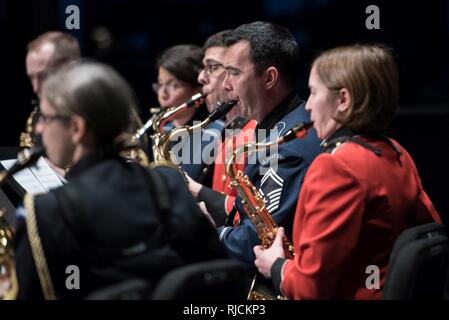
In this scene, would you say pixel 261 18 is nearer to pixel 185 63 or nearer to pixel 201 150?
pixel 185 63

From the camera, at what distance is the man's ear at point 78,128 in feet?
7.73

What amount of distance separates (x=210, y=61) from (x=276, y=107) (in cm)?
91

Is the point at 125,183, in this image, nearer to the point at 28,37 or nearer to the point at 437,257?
the point at 437,257

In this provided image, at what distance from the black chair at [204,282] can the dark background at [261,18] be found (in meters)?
2.95

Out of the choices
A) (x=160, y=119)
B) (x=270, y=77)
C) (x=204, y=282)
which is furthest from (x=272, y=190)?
(x=160, y=119)

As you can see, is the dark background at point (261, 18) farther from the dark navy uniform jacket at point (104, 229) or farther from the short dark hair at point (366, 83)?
the dark navy uniform jacket at point (104, 229)

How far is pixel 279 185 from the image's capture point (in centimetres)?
327

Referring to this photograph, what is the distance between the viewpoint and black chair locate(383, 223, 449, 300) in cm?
253

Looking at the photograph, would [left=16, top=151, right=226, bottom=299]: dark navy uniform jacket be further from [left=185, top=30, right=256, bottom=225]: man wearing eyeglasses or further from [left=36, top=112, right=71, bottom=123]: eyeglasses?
[left=185, top=30, right=256, bottom=225]: man wearing eyeglasses

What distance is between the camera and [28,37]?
5641 millimetres

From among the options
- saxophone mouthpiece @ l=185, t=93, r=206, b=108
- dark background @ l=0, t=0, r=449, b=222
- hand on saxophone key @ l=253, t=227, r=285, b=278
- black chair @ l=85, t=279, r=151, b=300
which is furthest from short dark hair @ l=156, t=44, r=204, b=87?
black chair @ l=85, t=279, r=151, b=300

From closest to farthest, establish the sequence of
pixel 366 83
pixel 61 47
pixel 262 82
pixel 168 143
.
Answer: pixel 366 83
pixel 262 82
pixel 168 143
pixel 61 47

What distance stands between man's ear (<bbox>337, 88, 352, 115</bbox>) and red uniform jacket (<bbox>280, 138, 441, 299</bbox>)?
Answer: 0.12 m

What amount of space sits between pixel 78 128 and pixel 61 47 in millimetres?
2327
